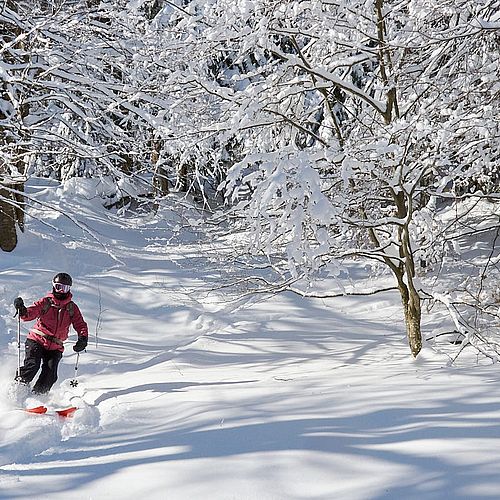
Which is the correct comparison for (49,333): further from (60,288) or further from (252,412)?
(252,412)

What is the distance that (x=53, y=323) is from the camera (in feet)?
21.5

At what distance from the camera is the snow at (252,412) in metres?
3.20

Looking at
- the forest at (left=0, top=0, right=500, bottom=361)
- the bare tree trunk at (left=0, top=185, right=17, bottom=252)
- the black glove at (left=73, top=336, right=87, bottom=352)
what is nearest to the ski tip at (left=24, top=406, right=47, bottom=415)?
the black glove at (left=73, top=336, right=87, bottom=352)

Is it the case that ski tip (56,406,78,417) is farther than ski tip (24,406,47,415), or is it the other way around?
ski tip (24,406,47,415)

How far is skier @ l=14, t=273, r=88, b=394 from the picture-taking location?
21.1 ft

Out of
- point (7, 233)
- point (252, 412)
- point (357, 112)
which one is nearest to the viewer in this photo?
point (252, 412)

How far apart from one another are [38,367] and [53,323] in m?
0.49

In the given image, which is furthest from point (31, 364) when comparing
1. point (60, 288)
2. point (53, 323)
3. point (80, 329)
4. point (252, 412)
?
point (252, 412)

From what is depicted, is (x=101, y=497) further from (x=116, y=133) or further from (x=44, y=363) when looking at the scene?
(x=116, y=133)

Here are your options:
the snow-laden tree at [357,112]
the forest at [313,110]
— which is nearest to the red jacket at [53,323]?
the forest at [313,110]

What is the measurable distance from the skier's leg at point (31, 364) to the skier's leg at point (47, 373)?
0.23ft

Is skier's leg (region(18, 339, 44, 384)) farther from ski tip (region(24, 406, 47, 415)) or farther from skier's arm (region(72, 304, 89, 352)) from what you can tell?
ski tip (region(24, 406, 47, 415))

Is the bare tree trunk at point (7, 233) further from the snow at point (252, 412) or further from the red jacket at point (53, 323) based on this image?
the red jacket at point (53, 323)

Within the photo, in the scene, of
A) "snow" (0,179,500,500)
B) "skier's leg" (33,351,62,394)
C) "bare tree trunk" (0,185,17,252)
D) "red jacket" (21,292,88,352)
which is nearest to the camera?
"snow" (0,179,500,500)
